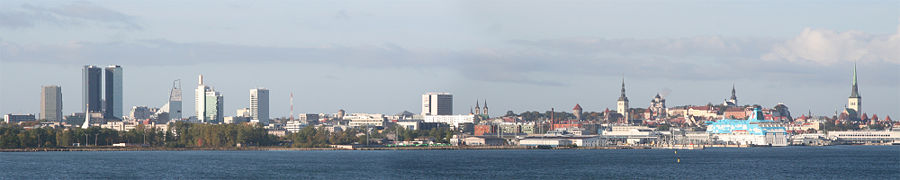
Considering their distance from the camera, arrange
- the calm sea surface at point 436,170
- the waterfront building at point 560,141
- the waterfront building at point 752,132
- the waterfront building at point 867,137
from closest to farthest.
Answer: the calm sea surface at point 436,170
the waterfront building at point 560,141
the waterfront building at point 752,132
the waterfront building at point 867,137

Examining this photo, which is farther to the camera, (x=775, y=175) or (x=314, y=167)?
(x=314, y=167)

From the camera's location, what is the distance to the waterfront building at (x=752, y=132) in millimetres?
166025

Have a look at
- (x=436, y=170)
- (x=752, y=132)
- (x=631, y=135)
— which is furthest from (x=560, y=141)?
(x=436, y=170)

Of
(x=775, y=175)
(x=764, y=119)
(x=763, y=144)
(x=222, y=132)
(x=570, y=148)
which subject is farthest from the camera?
(x=764, y=119)

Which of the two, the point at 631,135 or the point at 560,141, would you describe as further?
the point at 631,135

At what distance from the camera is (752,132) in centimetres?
16775

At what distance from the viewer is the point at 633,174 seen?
68312mm

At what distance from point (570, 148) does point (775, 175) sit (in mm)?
78626

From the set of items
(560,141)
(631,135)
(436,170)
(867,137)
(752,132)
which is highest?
(752,132)

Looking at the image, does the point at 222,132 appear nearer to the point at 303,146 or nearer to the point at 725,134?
the point at 303,146

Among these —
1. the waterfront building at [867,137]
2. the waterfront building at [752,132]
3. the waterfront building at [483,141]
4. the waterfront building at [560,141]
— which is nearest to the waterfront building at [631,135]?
the waterfront building at [752,132]

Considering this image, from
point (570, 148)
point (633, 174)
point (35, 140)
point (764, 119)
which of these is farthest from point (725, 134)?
point (633, 174)

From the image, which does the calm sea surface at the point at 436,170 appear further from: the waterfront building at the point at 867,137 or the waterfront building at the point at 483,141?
the waterfront building at the point at 867,137

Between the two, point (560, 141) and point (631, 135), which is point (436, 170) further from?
point (631, 135)
